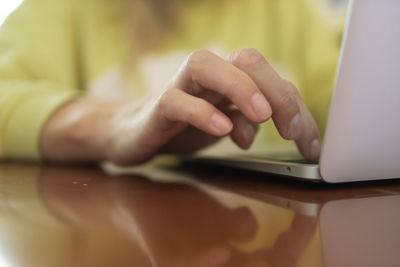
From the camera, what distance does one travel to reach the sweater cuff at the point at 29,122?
0.54m

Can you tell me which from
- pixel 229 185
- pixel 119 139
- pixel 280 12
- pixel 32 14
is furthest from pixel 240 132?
pixel 32 14

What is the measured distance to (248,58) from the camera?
0.29 metres

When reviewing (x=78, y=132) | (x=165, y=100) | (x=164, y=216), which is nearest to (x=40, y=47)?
(x=78, y=132)

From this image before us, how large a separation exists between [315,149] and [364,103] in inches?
2.0

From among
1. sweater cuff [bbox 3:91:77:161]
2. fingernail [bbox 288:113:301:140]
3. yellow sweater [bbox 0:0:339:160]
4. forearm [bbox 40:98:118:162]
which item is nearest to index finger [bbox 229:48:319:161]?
fingernail [bbox 288:113:301:140]

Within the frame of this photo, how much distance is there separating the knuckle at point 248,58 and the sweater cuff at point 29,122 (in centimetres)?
34

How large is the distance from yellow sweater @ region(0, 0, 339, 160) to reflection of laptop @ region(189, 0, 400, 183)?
0.47 metres

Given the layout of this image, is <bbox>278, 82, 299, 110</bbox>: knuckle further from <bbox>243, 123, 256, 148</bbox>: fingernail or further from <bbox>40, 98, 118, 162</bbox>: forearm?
<bbox>40, 98, 118, 162</bbox>: forearm

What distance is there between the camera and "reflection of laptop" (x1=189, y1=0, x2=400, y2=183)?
226mm

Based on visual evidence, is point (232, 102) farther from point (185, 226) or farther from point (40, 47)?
point (40, 47)

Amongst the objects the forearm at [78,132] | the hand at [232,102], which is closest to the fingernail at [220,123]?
the hand at [232,102]

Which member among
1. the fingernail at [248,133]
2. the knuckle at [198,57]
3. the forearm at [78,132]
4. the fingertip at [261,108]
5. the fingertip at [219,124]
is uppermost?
the knuckle at [198,57]

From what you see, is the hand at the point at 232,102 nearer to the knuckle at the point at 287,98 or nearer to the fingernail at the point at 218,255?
the knuckle at the point at 287,98

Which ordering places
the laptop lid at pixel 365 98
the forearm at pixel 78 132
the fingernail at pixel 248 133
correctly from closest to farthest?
the laptop lid at pixel 365 98
the fingernail at pixel 248 133
the forearm at pixel 78 132
